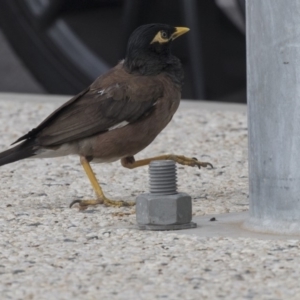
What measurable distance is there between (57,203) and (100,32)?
437 cm

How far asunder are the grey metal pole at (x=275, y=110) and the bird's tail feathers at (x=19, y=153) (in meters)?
1.64

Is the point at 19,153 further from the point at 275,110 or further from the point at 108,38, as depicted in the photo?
the point at 108,38

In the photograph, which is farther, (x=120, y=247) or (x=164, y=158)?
(x=164, y=158)

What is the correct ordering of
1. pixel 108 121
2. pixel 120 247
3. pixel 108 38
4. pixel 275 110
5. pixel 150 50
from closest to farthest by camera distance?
pixel 120 247, pixel 275 110, pixel 108 121, pixel 150 50, pixel 108 38

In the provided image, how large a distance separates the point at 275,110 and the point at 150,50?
5.33 ft

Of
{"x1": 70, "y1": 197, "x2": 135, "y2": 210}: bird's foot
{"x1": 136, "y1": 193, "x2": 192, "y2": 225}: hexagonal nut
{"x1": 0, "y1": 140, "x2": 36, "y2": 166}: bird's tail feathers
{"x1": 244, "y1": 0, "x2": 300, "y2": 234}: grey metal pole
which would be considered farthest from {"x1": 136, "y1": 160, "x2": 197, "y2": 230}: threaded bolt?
{"x1": 0, "y1": 140, "x2": 36, "y2": 166}: bird's tail feathers

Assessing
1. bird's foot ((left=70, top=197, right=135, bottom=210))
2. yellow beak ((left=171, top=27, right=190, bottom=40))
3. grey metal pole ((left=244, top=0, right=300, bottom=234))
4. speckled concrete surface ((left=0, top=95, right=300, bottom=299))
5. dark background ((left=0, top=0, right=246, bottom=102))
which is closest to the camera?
speckled concrete surface ((left=0, top=95, right=300, bottom=299))

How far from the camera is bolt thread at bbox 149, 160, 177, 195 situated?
5586mm

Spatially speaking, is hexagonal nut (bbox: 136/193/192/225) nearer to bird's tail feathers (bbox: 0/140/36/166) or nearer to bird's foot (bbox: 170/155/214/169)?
bird's tail feathers (bbox: 0/140/36/166)

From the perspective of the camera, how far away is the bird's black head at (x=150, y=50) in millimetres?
6688

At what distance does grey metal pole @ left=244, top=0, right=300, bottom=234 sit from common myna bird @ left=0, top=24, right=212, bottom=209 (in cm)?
116

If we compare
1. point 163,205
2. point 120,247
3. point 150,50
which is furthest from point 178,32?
point 120,247

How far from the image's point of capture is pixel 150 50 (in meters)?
6.75

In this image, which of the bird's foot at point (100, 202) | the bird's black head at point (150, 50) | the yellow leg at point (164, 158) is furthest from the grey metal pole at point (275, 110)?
the yellow leg at point (164, 158)
